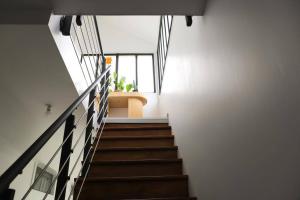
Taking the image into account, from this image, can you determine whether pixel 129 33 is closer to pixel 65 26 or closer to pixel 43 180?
pixel 43 180

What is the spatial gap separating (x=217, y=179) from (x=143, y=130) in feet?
5.89

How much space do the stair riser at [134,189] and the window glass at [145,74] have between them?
11.8 ft

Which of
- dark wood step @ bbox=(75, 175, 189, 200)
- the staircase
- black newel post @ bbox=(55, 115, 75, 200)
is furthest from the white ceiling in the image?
black newel post @ bbox=(55, 115, 75, 200)

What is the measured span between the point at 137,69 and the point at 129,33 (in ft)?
2.68

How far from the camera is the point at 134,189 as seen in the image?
1952 mm

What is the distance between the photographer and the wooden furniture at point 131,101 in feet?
15.0

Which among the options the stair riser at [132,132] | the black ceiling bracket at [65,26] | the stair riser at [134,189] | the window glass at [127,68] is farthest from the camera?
the window glass at [127,68]

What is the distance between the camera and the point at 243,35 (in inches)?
35.2

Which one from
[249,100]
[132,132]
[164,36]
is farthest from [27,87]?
[164,36]

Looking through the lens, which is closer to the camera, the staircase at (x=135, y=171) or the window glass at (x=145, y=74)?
the staircase at (x=135, y=171)

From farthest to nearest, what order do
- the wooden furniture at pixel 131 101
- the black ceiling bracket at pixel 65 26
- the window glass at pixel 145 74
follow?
1. the window glass at pixel 145 74
2. the wooden furniture at pixel 131 101
3. the black ceiling bracket at pixel 65 26

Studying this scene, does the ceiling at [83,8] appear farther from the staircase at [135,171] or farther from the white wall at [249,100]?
the staircase at [135,171]

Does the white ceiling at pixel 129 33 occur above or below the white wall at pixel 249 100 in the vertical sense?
above

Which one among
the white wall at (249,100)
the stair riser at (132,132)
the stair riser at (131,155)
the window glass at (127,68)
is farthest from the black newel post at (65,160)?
the window glass at (127,68)
